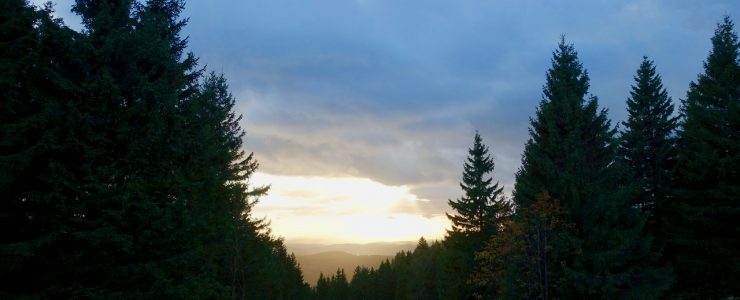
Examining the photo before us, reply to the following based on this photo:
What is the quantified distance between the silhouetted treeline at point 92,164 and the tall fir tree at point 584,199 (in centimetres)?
1429

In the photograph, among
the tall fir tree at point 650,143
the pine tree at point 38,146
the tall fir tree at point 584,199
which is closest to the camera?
the pine tree at point 38,146

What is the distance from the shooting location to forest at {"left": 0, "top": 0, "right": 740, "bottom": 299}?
482 inches

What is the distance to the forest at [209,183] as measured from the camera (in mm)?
12250

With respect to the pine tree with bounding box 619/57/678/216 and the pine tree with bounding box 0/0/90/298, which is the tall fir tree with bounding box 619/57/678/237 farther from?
the pine tree with bounding box 0/0/90/298

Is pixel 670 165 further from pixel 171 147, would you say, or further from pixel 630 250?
pixel 171 147

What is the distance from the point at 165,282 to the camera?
12.5 metres

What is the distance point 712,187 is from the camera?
24312mm

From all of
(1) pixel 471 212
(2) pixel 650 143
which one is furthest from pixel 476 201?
(2) pixel 650 143

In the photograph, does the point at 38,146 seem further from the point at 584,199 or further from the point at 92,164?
the point at 584,199

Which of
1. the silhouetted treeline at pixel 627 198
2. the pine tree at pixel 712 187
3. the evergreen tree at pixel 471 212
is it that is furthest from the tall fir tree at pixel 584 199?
the evergreen tree at pixel 471 212

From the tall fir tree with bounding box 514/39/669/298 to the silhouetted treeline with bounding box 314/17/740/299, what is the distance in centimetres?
5

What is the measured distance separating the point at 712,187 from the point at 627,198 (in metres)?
7.86

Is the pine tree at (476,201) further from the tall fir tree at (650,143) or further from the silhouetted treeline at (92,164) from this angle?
the silhouetted treeline at (92,164)

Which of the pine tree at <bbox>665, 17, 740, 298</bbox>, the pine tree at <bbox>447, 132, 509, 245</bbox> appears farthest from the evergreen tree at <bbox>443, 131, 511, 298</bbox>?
the pine tree at <bbox>665, 17, 740, 298</bbox>
